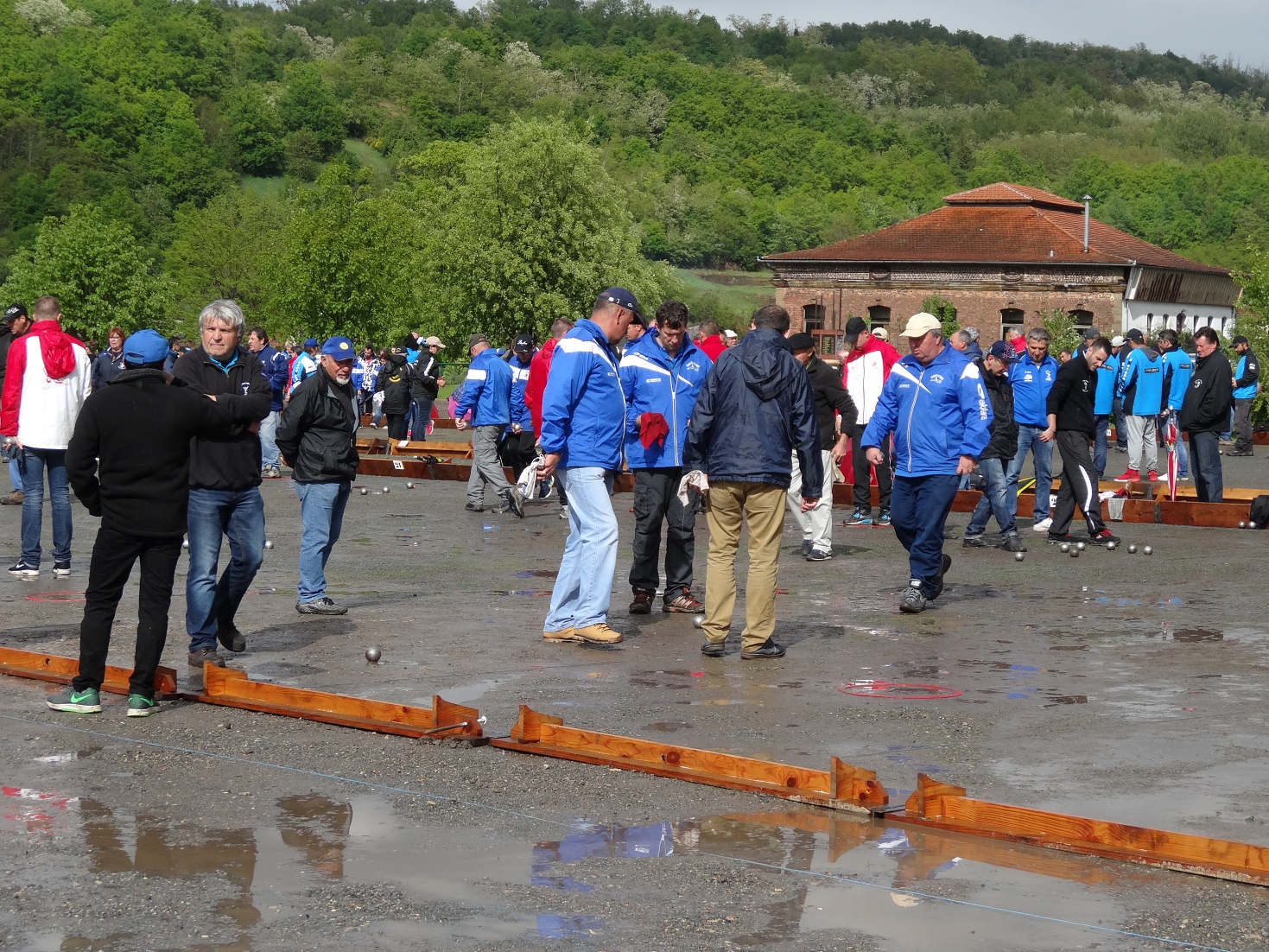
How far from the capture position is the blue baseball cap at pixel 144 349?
807cm

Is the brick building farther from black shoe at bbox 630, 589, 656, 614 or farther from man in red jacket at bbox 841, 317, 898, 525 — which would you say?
black shoe at bbox 630, 589, 656, 614

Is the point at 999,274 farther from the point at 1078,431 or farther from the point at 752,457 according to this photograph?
the point at 752,457

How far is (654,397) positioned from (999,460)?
5255mm

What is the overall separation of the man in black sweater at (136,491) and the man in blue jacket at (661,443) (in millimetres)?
3844

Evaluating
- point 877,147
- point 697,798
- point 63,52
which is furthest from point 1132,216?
point 697,798

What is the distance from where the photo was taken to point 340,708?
308 inches

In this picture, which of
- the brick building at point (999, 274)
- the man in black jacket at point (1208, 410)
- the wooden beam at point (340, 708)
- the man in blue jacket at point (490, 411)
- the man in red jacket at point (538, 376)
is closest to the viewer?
the wooden beam at point (340, 708)

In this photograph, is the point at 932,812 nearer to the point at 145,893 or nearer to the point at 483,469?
the point at 145,893

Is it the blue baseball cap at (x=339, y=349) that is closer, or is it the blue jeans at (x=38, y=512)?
the blue baseball cap at (x=339, y=349)

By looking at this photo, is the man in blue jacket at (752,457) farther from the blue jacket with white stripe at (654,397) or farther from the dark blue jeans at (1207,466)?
the dark blue jeans at (1207,466)

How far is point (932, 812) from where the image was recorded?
6.08m

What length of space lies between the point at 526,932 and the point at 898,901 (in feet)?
3.97

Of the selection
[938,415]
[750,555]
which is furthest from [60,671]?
[938,415]

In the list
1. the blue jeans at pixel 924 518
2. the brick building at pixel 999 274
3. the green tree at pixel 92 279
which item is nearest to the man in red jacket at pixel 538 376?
the blue jeans at pixel 924 518
